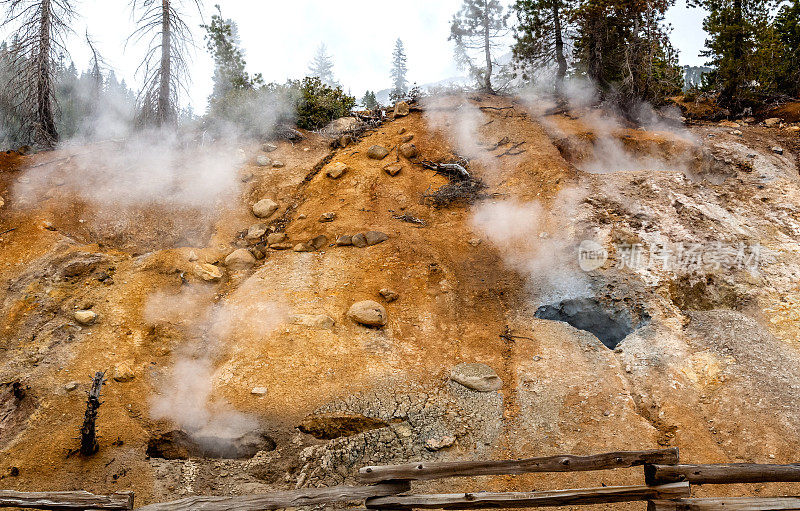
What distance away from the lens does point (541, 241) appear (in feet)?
30.8

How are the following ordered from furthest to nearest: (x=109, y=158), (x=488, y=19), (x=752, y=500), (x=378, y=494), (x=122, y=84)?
(x=122, y=84), (x=488, y=19), (x=109, y=158), (x=378, y=494), (x=752, y=500)

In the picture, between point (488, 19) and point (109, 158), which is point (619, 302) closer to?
point (109, 158)

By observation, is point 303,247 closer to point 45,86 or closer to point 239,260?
point 239,260

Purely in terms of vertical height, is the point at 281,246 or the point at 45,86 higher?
the point at 45,86

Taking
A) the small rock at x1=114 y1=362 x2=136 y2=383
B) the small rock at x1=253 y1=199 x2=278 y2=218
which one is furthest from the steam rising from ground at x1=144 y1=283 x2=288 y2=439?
the small rock at x1=253 y1=199 x2=278 y2=218

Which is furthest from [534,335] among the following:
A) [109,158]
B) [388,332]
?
[109,158]

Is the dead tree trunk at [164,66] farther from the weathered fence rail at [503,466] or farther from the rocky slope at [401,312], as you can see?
the weathered fence rail at [503,466]

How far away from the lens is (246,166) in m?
12.5

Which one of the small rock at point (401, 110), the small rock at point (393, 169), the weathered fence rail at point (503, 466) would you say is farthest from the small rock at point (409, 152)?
the weathered fence rail at point (503, 466)

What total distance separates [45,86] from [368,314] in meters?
11.8

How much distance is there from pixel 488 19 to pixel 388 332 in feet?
58.0

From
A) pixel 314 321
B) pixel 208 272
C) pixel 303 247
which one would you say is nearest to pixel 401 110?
pixel 303 247

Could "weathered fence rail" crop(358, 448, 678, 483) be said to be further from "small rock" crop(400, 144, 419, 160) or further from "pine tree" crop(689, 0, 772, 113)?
"pine tree" crop(689, 0, 772, 113)

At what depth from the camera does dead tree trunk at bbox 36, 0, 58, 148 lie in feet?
38.6
